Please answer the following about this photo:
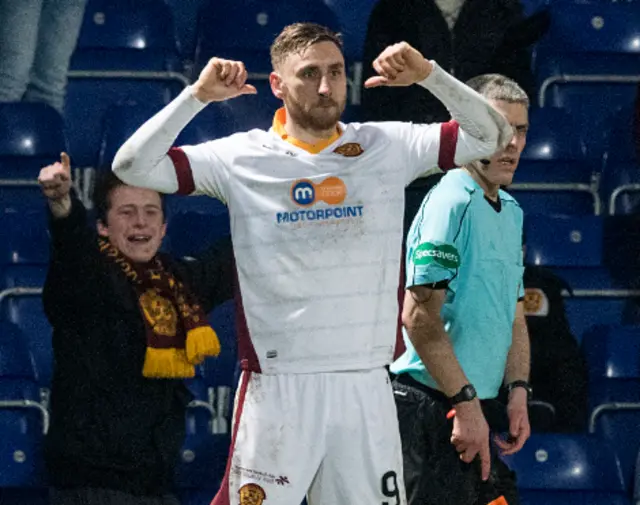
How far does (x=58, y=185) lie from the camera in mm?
4266

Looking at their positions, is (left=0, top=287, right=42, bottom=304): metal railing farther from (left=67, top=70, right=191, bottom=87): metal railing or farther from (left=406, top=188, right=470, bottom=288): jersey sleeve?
(left=406, top=188, right=470, bottom=288): jersey sleeve

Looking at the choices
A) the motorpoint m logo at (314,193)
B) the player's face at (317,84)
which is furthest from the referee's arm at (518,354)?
the player's face at (317,84)

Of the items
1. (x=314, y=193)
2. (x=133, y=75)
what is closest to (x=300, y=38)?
(x=314, y=193)

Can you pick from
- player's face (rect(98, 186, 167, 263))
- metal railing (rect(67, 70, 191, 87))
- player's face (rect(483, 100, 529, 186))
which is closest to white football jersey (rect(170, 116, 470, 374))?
player's face (rect(483, 100, 529, 186))

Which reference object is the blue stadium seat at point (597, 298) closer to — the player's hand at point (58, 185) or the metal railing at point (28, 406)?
the metal railing at point (28, 406)

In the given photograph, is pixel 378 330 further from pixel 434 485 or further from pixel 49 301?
pixel 49 301

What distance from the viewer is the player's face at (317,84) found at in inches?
147

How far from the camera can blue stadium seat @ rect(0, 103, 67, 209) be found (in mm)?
5762

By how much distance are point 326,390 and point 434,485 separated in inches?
20.6

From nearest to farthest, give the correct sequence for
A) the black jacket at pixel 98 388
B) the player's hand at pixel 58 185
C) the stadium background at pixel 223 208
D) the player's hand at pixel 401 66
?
1. the player's hand at pixel 401 66
2. the player's hand at pixel 58 185
3. the black jacket at pixel 98 388
4. the stadium background at pixel 223 208

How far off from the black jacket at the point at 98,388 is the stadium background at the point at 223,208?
58 cm

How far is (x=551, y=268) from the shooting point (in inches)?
234

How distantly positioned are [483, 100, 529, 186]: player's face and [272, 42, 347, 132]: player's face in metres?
0.54

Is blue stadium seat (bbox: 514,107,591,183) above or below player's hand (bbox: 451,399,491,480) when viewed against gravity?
above
